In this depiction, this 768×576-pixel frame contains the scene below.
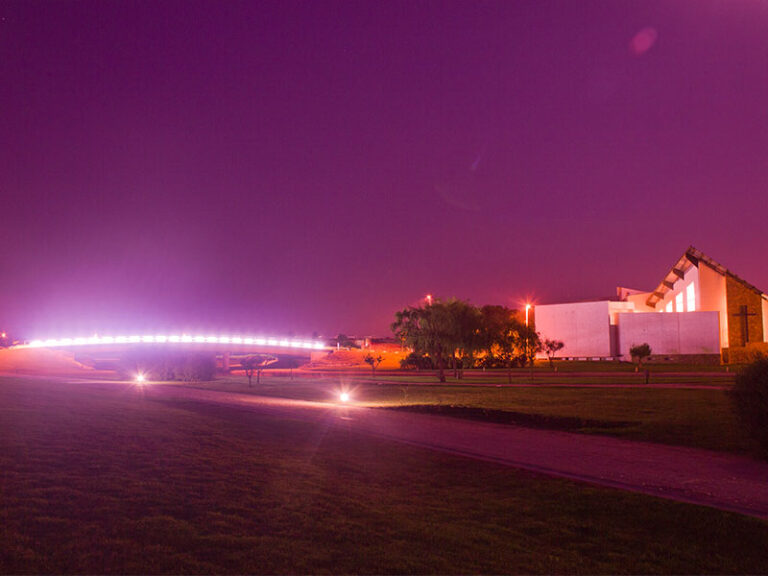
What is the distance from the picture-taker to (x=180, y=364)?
51.2 metres

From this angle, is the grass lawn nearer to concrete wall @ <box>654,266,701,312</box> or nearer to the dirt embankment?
the dirt embankment

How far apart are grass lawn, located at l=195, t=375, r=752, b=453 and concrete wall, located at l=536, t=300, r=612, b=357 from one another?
46389mm

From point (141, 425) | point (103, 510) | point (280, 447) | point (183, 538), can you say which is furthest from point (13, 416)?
point (183, 538)

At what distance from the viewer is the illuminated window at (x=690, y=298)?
68.7 meters

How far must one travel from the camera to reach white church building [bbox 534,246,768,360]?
62.3 meters

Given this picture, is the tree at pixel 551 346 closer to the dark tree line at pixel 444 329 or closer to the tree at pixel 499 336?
the tree at pixel 499 336

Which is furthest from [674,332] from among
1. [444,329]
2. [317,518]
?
[317,518]

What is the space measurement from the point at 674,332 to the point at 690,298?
705 centimetres

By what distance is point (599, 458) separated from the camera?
39.1 feet

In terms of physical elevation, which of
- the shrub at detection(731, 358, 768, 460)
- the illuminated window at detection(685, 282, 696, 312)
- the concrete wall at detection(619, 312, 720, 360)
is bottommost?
the shrub at detection(731, 358, 768, 460)

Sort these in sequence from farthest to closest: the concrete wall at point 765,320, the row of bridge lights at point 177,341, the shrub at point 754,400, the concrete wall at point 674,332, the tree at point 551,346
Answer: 1. the row of bridge lights at point 177,341
2. the concrete wall at point 674,332
3. the concrete wall at point 765,320
4. the tree at point 551,346
5. the shrub at point 754,400

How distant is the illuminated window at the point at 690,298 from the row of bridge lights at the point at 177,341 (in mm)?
47394

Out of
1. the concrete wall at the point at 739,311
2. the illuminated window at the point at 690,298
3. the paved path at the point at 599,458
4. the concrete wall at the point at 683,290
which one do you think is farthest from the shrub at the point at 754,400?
the illuminated window at the point at 690,298

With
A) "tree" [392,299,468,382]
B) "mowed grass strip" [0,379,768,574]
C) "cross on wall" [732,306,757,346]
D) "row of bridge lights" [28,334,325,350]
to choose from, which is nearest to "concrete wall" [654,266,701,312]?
"cross on wall" [732,306,757,346]
